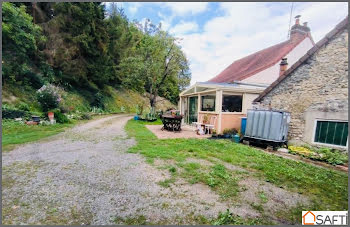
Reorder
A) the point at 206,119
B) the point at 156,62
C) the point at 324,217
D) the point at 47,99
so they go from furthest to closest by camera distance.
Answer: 1. the point at 156,62
2. the point at 47,99
3. the point at 206,119
4. the point at 324,217

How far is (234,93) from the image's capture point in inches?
360

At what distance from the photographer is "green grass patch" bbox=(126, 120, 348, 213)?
3.08 meters

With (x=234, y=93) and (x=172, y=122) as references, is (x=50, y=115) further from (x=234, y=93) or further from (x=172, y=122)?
(x=234, y=93)

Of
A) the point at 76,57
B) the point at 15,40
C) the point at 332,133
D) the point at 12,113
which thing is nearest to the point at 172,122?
the point at 332,133

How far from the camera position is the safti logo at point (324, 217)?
7.77 ft

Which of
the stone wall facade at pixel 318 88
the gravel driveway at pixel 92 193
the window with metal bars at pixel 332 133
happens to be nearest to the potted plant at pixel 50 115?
Result: the gravel driveway at pixel 92 193

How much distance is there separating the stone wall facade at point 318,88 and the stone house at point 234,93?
2.21 meters

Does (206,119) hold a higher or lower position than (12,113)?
lower

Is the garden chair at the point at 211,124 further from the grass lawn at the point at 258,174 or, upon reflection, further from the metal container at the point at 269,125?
the grass lawn at the point at 258,174

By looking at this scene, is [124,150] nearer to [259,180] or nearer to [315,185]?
[259,180]

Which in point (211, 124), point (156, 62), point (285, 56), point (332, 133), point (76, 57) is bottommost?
point (211, 124)

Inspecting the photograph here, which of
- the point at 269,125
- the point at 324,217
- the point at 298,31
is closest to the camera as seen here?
the point at 324,217

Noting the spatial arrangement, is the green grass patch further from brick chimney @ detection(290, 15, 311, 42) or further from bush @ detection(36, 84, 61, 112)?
brick chimney @ detection(290, 15, 311, 42)

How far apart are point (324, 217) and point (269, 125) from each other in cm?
460
